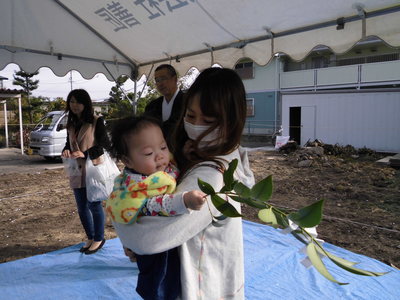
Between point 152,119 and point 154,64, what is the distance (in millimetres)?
3093

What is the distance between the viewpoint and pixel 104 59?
13.0ft

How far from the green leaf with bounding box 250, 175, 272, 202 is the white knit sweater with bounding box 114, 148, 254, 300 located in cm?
29

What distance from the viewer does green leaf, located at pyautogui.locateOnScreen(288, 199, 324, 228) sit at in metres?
0.50

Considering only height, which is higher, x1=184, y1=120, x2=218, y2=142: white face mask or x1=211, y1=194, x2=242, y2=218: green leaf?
x1=184, y1=120, x2=218, y2=142: white face mask

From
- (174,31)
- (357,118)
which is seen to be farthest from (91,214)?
(357,118)

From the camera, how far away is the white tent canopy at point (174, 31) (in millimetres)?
2250

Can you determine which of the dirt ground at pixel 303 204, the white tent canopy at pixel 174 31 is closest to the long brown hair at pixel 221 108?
the white tent canopy at pixel 174 31

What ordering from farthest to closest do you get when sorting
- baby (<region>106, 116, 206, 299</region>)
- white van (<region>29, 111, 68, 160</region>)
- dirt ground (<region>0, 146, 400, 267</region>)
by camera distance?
1. white van (<region>29, 111, 68, 160</region>)
2. dirt ground (<region>0, 146, 400, 267</region>)
3. baby (<region>106, 116, 206, 299</region>)

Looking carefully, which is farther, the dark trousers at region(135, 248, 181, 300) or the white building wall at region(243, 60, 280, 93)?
the white building wall at region(243, 60, 280, 93)

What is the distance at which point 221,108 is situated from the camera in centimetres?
92

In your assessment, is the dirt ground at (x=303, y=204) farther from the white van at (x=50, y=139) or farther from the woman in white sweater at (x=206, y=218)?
the woman in white sweater at (x=206, y=218)

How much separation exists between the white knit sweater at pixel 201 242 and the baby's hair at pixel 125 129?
0.24 meters

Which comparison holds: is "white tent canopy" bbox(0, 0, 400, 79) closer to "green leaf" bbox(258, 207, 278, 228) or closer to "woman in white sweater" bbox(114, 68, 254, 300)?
"woman in white sweater" bbox(114, 68, 254, 300)

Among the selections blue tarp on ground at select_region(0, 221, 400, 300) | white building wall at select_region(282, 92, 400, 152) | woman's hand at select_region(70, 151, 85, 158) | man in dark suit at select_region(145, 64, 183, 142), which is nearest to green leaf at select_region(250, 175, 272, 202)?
man in dark suit at select_region(145, 64, 183, 142)
